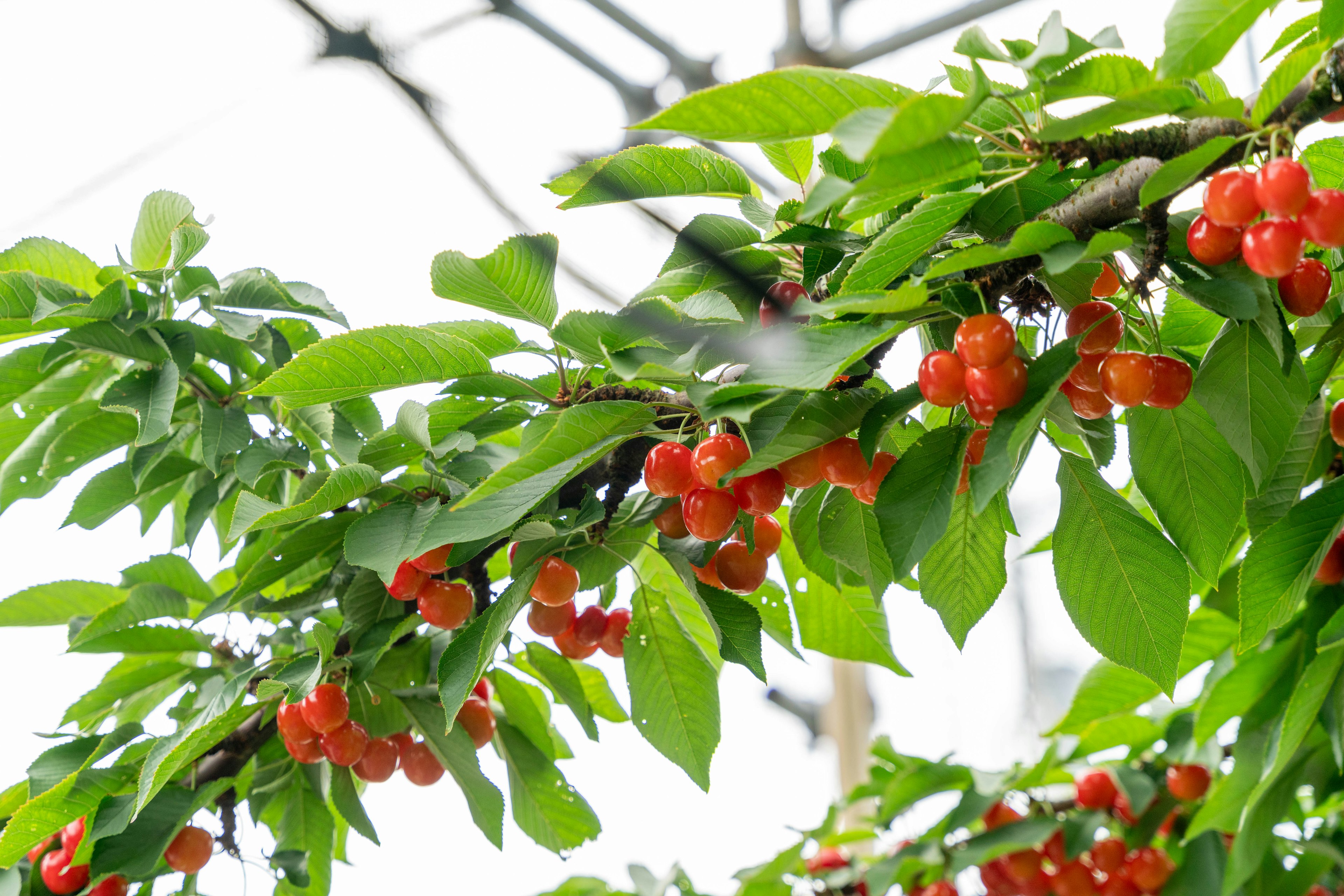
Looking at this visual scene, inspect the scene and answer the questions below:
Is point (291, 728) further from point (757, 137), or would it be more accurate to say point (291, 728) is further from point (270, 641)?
point (757, 137)

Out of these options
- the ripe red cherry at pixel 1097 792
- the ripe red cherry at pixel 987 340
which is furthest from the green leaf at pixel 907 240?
the ripe red cherry at pixel 1097 792

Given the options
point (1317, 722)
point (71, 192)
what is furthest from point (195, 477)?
point (71, 192)

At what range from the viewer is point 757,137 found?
383 mm

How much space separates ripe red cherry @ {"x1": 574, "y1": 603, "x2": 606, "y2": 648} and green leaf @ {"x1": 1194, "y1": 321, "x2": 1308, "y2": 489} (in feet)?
1.41

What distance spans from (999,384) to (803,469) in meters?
0.12

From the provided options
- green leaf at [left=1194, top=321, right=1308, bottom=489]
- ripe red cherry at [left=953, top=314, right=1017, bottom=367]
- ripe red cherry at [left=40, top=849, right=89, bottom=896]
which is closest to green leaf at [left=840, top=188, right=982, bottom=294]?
ripe red cherry at [left=953, top=314, right=1017, bottom=367]

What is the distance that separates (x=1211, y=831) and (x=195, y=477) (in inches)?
37.6

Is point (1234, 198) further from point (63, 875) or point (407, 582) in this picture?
point (63, 875)

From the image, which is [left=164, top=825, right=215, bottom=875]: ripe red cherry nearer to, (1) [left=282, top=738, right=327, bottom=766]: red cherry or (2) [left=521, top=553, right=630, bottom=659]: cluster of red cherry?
(1) [left=282, top=738, right=327, bottom=766]: red cherry

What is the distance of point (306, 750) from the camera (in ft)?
2.07

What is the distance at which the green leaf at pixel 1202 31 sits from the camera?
34cm

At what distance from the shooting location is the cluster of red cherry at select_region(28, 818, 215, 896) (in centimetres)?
67

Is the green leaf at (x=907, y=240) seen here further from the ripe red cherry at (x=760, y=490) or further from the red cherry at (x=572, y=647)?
the red cherry at (x=572, y=647)

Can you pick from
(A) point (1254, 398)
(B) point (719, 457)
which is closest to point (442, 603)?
(B) point (719, 457)
